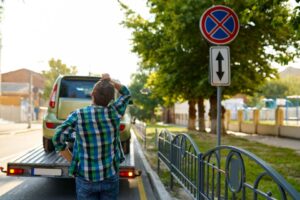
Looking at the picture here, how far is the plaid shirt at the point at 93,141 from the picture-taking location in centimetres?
401

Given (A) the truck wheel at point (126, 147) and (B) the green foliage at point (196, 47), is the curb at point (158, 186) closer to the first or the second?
(A) the truck wheel at point (126, 147)

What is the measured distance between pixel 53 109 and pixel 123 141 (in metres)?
1.52

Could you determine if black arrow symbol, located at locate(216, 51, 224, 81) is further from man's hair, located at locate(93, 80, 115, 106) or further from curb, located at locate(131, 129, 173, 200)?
man's hair, located at locate(93, 80, 115, 106)

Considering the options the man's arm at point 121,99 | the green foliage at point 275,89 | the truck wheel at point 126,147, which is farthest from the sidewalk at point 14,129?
the green foliage at point 275,89

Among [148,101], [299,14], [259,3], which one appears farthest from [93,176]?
[148,101]

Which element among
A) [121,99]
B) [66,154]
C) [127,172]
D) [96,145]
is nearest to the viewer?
[96,145]

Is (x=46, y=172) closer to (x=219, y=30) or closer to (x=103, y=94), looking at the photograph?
(x=219, y=30)

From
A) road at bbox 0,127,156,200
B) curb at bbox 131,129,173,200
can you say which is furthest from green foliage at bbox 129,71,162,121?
road at bbox 0,127,156,200

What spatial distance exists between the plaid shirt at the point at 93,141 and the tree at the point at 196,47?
17.0 m

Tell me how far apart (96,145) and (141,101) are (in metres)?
58.9

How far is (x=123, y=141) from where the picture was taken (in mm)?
9570

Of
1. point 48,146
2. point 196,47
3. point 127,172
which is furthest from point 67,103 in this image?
point 196,47

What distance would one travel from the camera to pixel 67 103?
9.39 metres

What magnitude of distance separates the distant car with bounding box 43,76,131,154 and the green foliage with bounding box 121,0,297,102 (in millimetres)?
11614
